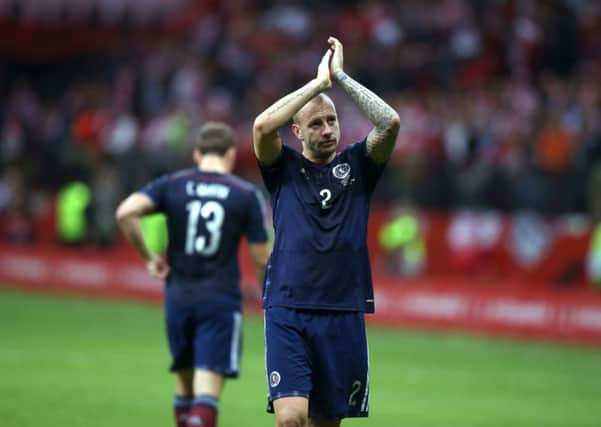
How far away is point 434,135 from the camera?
21906 mm

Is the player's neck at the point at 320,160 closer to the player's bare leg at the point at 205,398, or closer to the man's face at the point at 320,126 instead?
the man's face at the point at 320,126

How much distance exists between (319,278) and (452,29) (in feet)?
55.1

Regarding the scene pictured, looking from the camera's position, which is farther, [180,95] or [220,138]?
[180,95]

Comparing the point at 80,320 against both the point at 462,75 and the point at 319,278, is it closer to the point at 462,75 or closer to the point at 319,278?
the point at 462,75

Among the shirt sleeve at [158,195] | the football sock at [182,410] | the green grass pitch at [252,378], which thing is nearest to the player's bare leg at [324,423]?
the football sock at [182,410]

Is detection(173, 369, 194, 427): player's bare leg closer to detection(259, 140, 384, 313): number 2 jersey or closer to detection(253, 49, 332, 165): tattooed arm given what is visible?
detection(259, 140, 384, 313): number 2 jersey

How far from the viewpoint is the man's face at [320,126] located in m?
7.85

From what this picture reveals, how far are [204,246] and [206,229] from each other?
13 centimetres

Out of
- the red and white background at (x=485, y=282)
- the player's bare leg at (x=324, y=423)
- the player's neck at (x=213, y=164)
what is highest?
the player's neck at (x=213, y=164)

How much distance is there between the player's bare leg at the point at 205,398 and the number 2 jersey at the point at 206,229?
57 cm

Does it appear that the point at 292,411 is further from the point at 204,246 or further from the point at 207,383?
the point at 204,246

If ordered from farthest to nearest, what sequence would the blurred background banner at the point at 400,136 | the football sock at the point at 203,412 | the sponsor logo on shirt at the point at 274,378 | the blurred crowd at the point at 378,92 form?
the blurred crowd at the point at 378,92 < the blurred background banner at the point at 400,136 < the football sock at the point at 203,412 < the sponsor logo on shirt at the point at 274,378

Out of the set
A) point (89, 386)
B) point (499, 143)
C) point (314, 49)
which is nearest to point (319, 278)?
point (89, 386)

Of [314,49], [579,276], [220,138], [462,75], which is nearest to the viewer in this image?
[220,138]
